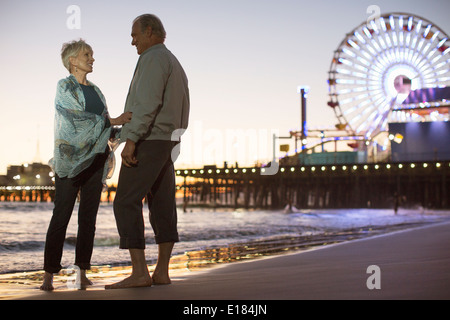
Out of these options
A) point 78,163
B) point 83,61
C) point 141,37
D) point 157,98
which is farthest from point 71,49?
point 157,98

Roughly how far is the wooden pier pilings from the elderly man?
43061mm

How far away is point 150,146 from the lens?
327 centimetres

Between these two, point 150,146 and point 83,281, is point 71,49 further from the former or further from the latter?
point 83,281

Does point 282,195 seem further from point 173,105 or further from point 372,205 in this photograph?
point 173,105

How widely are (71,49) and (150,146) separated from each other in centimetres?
95

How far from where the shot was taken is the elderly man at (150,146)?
320 centimetres

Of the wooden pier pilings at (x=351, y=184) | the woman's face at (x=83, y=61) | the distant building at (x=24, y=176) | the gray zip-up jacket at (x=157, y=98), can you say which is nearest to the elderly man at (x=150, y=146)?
the gray zip-up jacket at (x=157, y=98)

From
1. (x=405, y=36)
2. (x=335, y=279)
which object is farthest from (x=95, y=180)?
(x=405, y=36)

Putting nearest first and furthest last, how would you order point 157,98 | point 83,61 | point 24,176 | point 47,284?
point 157,98 < point 47,284 < point 83,61 < point 24,176

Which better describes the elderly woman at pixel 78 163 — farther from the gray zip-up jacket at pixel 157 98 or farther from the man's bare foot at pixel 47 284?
the gray zip-up jacket at pixel 157 98

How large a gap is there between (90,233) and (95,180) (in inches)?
13.3

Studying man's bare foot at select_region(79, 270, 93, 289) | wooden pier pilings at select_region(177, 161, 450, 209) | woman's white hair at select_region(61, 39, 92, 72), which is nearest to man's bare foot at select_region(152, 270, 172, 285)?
man's bare foot at select_region(79, 270, 93, 289)

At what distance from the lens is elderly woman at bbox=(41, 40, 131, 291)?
3520 millimetres
